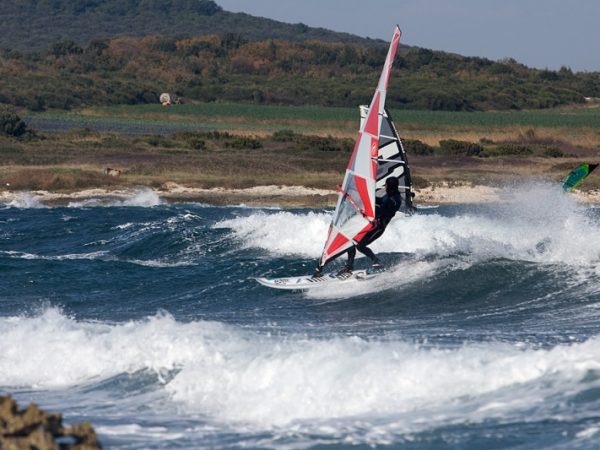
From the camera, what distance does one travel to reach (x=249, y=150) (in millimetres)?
37750

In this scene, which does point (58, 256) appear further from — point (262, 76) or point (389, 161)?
point (262, 76)

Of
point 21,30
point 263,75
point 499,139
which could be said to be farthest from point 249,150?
point 21,30

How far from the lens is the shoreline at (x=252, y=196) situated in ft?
88.7

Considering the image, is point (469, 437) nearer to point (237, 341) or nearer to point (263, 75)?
point (237, 341)

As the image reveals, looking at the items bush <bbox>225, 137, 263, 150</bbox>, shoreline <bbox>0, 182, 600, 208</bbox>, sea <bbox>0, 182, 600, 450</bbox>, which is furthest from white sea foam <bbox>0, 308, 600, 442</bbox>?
bush <bbox>225, 137, 263, 150</bbox>

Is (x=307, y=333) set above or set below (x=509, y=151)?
below

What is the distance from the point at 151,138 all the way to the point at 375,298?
2660 cm

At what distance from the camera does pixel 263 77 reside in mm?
93062

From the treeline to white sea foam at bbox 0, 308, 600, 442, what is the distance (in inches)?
2267

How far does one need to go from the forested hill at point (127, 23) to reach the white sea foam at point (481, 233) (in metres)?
130

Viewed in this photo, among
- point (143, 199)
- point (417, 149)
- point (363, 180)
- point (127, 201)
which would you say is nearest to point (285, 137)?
point (417, 149)

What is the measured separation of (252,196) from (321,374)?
740 inches

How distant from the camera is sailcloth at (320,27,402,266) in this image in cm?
1459

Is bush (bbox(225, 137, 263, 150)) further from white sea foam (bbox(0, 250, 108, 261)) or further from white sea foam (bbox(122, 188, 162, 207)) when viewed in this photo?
white sea foam (bbox(0, 250, 108, 261))
